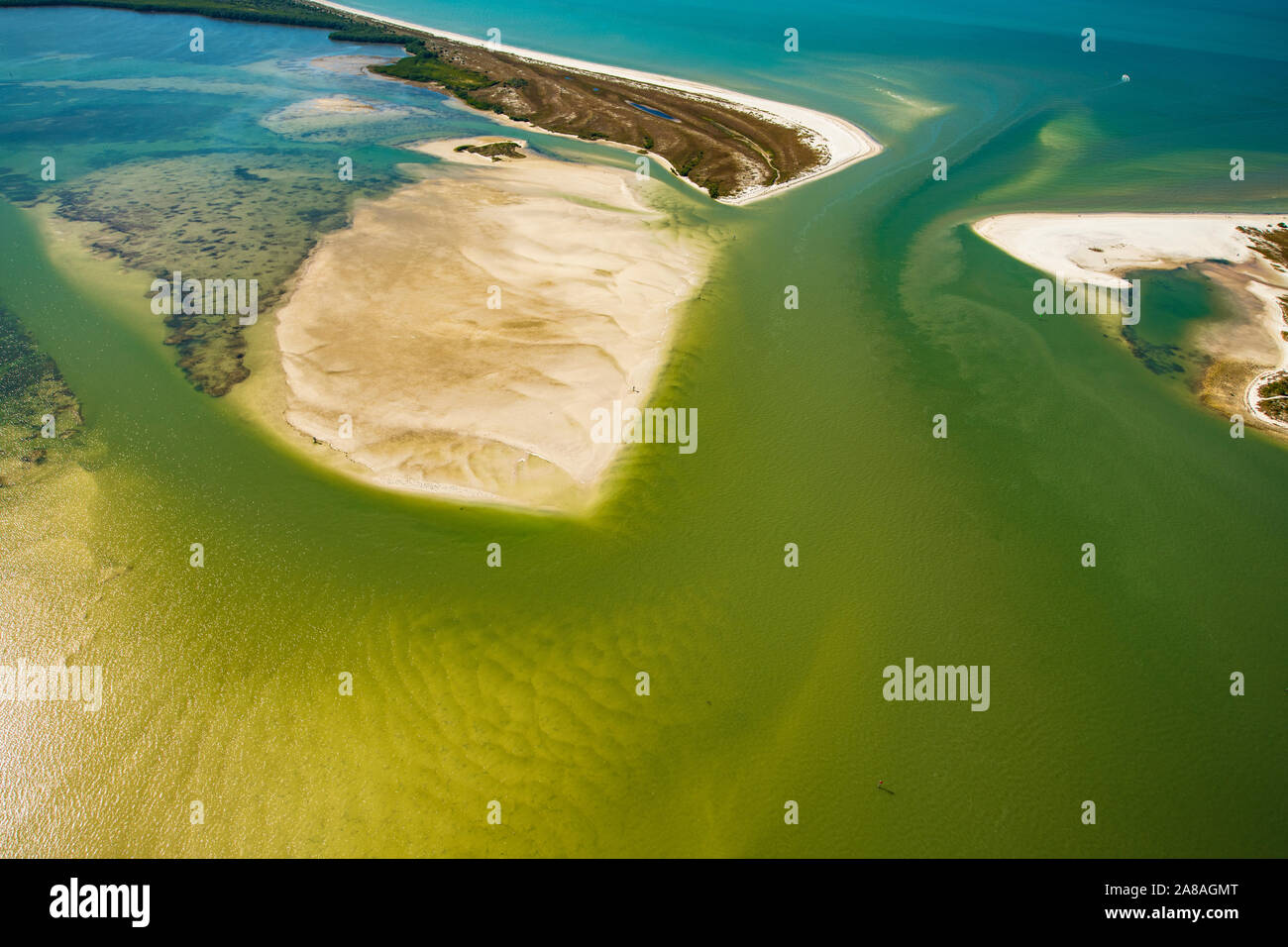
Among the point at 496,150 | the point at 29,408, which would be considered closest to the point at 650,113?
the point at 496,150

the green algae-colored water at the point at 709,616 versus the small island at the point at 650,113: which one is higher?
the small island at the point at 650,113

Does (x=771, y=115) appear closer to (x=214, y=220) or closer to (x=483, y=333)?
(x=483, y=333)

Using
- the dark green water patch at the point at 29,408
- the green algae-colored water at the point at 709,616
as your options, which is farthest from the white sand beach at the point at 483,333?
the dark green water patch at the point at 29,408

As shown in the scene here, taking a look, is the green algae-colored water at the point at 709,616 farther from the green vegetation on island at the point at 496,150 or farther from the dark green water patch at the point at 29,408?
the green vegetation on island at the point at 496,150

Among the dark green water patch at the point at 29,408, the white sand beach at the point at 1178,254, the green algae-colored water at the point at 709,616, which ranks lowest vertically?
the green algae-colored water at the point at 709,616

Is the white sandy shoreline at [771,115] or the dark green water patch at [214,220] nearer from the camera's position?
the dark green water patch at [214,220]

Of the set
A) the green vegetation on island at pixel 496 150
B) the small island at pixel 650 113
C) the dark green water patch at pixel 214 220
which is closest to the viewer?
the dark green water patch at pixel 214 220

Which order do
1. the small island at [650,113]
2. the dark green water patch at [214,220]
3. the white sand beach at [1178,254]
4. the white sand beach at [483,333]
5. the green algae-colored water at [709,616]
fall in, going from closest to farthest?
the green algae-colored water at [709,616] < the white sand beach at [483,333] < the dark green water patch at [214,220] < the white sand beach at [1178,254] < the small island at [650,113]

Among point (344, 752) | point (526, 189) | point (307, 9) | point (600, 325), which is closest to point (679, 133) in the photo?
point (526, 189)
